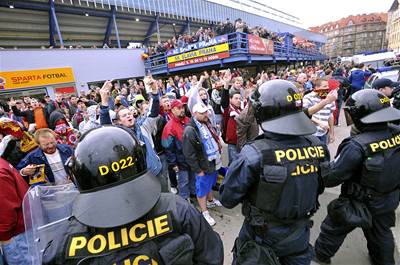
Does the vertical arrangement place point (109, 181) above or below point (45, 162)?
above

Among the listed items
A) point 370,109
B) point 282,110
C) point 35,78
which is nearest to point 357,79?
point 370,109

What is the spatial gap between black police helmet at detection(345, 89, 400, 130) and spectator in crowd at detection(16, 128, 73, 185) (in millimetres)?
3076

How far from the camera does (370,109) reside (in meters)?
1.89

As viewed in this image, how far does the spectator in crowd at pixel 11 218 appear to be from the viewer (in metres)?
1.75

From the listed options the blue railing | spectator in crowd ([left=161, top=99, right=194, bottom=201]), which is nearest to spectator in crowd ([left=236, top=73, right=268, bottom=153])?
spectator in crowd ([left=161, top=99, right=194, bottom=201])

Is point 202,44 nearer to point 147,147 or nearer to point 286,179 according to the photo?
point 147,147

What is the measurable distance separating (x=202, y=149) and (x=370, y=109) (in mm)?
1852

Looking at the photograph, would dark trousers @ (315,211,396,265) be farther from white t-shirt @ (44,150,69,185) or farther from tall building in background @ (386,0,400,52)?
tall building in background @ (386,0,400,52)

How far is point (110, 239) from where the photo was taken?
92cm

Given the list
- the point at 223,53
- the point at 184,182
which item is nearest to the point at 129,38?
the point at 223,53

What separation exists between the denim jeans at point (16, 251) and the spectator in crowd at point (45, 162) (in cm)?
61

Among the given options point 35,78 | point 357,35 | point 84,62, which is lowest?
point 35,78

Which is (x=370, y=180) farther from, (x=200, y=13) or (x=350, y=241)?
(x=200, y=13)

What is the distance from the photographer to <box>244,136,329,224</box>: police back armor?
1.44 meters
